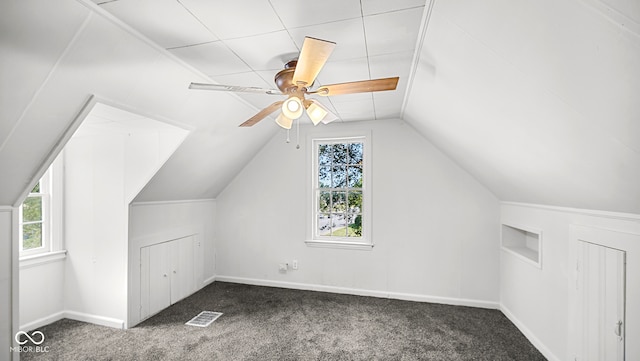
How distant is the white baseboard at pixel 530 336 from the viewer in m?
2.50

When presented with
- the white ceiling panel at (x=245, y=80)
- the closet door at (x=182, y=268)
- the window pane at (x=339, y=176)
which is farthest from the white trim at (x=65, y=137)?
the window pane at (x=339, y=176)

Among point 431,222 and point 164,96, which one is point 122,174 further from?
point 431,222

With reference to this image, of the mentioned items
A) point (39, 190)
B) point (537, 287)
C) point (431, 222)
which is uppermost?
point (39, 190)

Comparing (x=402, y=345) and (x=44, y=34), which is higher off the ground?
(x=44, y=34)

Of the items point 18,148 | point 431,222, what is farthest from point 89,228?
A: point 431,222

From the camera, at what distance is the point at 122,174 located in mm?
3096

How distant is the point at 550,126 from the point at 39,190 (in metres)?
4.65

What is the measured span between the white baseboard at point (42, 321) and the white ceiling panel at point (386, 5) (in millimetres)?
4152

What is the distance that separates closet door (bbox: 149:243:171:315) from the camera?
3357 mm

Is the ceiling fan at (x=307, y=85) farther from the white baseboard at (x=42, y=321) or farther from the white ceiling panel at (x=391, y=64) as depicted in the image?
the white baseboard at (x=42, y=321)

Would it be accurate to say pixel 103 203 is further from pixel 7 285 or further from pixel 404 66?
pixel 404 66

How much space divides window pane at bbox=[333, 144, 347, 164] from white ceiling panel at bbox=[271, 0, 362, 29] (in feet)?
8.53

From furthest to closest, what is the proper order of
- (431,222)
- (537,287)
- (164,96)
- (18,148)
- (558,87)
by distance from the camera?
(431,222)
(537,287)
(164,96)
(18,148)
(558,87)

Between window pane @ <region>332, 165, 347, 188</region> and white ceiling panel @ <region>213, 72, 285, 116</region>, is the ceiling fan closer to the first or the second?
white ceiling panel @ <region>213, 72, 285, 116</region>
